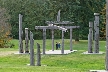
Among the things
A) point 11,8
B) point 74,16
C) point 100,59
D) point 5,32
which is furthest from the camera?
point 11,8

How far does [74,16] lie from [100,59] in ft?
98.0

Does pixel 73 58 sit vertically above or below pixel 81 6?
below

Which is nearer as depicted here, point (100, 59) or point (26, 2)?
point (100, 59)

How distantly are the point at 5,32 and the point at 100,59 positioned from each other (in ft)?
70.1

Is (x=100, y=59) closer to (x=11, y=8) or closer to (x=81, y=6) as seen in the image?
(x=81, y=6)

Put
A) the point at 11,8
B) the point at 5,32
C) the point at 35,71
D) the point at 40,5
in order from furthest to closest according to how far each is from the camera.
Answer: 1. the point at 11,8
2. the point at 40,5
3. the point at 5,32
4. the point at 35,71

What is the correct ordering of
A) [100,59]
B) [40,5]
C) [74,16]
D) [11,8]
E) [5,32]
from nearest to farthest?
[100,59]
[5,32]
[74,16]
[40,5]
[11,8]

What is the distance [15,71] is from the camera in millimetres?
13961

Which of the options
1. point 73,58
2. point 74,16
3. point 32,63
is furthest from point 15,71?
point 74,16

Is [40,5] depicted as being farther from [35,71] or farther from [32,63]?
[35,71]

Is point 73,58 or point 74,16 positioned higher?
point 74,16

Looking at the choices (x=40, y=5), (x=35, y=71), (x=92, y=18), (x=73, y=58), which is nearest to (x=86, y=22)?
(x=92, y=18)

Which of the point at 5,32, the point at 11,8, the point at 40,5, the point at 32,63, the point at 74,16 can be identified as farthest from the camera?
the point at 11,8

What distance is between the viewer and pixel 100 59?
23.0 metres
